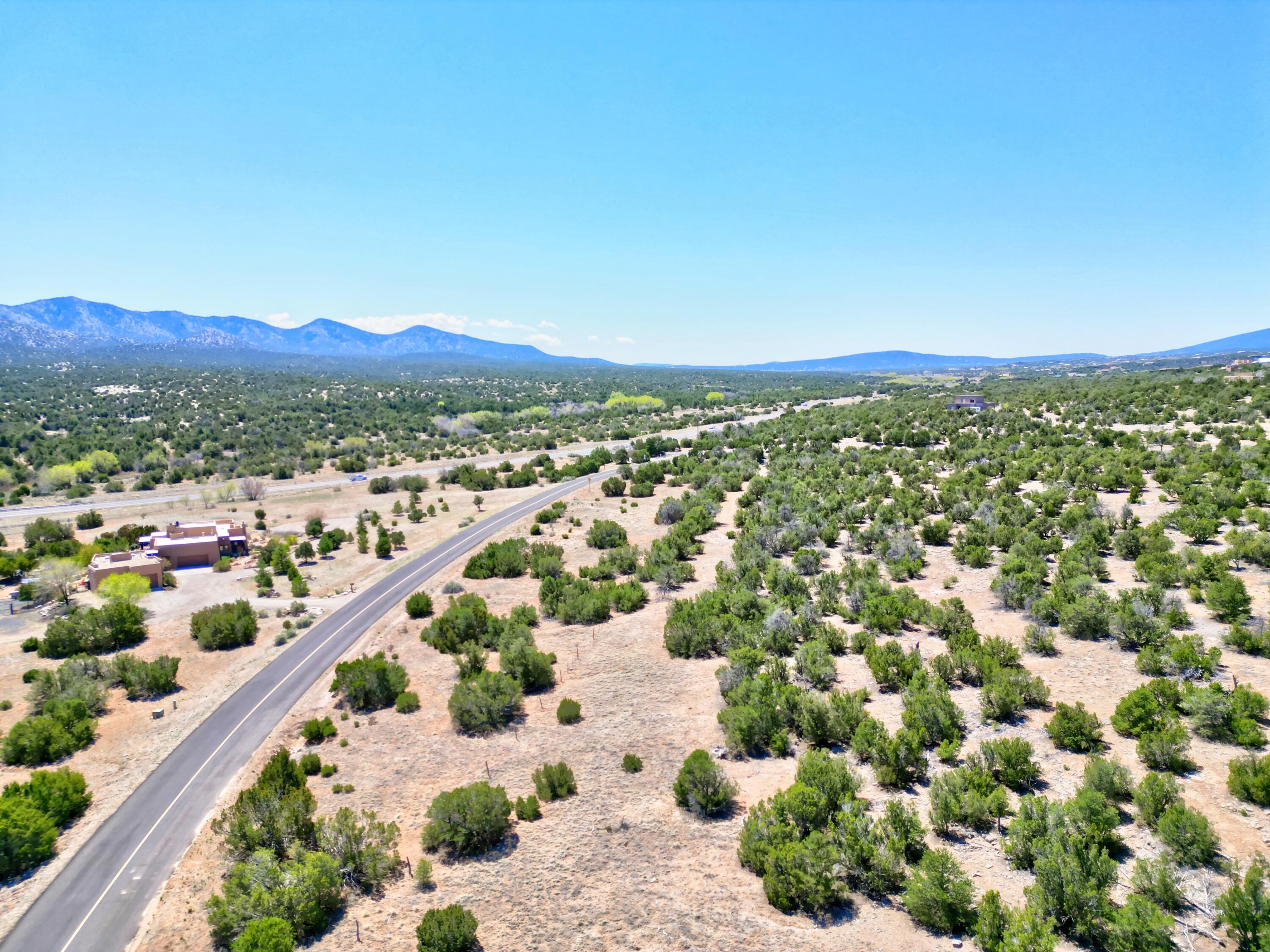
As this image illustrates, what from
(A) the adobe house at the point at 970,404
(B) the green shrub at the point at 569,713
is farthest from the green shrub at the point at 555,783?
(A) the adobe house at the point at 970,404

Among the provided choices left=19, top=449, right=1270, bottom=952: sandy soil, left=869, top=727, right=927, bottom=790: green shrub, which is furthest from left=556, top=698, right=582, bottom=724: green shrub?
left=869, top=727, right=927, bottom=790: green shrub

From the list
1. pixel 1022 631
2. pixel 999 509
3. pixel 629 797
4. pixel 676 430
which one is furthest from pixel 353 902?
pixel 676 430

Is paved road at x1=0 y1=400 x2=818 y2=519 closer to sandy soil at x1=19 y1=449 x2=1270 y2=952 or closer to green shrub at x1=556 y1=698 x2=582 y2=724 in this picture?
sandy soil at x1=19 y1=449 x2=1270 y2=952

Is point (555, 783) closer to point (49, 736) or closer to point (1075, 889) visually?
point (1075, 889)

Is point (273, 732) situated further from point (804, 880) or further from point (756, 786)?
point (804, 880)

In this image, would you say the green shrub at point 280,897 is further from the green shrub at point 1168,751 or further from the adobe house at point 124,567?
the adobe house at point 124,567

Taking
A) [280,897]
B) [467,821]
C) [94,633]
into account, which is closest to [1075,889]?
[467,821]
